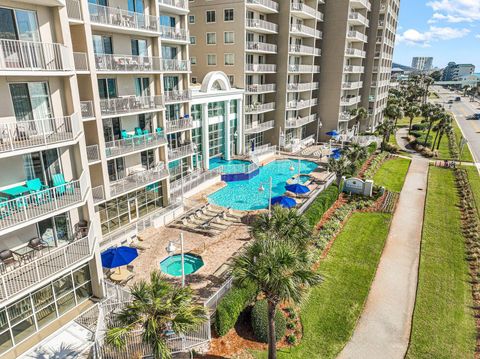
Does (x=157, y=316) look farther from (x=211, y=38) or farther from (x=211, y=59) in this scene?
(x=211, y=38)

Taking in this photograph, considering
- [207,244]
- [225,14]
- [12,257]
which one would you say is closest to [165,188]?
[207,244]

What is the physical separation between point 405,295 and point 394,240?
7.50 meters

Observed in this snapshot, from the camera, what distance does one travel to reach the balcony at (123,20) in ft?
73.8

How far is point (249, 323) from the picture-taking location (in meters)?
18.1

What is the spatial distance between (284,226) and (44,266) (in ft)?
42.1

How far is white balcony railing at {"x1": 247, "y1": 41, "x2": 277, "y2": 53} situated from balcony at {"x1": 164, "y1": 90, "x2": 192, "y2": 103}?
49.3ft

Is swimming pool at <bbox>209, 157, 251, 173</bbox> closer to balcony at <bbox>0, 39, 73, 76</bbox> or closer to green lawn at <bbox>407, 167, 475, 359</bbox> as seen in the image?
green lawn at <bbox>407, 167, 475, 359</bbox>

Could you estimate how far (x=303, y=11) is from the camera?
49031 mm

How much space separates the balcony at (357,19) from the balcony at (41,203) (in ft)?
179

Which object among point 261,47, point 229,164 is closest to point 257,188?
point 229,164

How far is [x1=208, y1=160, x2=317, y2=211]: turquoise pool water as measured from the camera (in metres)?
33.9

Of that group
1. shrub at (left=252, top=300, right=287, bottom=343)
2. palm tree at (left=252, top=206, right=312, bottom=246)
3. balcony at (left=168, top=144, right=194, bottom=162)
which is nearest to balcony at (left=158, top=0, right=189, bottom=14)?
balcony at (left=168, top=144, right=194, bottom=162)

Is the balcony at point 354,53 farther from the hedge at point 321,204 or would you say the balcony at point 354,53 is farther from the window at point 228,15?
the hedge at point 321,204

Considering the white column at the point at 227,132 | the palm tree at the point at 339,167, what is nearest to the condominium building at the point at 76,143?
the white column at the point at 227,132
